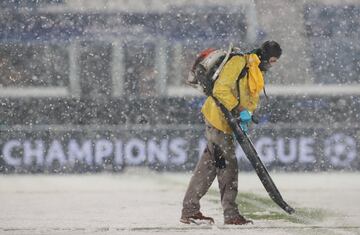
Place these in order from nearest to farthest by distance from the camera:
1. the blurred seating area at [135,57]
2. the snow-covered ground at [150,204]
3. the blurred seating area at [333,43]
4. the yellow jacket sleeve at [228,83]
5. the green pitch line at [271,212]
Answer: the yellow jacket sleeve at [228,83], the snow-covered ground at [150,204], the green pitch line at [271,212], the blurred seating area at [135,57], the blurred seating area at [333,43]

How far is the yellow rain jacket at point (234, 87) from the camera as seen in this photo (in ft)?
25.4

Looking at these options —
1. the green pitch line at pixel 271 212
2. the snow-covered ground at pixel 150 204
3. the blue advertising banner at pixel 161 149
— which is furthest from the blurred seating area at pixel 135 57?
the green pitch line at pixel 271 212

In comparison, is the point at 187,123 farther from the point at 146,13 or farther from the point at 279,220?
the point at 279,220

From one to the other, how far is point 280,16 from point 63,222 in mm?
6674

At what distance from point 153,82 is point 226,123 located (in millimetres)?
6129

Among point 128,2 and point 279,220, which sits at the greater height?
point 128,2

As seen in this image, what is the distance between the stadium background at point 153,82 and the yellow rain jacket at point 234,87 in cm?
534

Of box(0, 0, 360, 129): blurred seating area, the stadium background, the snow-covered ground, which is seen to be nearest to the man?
the snow-covered ground

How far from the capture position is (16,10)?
14336 mm

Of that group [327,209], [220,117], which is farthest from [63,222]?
[327,209]

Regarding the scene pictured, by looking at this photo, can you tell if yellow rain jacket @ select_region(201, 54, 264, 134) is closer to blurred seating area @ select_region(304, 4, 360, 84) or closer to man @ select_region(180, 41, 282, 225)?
man @ select_region(180, 41, 282, 225)

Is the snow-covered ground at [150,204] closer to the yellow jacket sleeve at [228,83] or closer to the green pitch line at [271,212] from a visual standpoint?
the green pitch line at [271,212]

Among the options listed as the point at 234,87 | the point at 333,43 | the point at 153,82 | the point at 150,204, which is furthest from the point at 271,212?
the point at 333,43

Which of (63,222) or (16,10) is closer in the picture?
(63,222)
